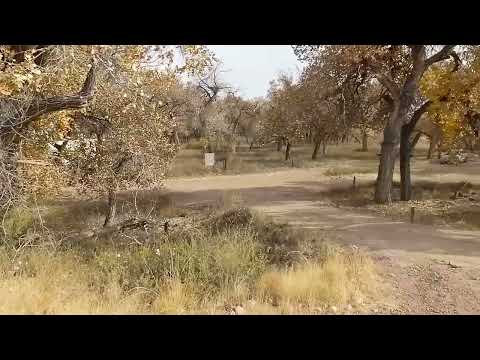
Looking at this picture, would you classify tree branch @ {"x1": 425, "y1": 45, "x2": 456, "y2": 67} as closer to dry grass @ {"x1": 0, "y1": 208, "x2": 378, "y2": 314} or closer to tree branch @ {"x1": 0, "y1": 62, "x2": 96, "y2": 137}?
dry grass @ {"x1": 0, "y1": 208, "x2": 378, "y2": 314}

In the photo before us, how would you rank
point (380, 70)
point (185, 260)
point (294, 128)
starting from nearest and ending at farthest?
point (185, 260) → point (380, 70) → point (294, 128)

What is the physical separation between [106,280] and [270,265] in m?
2.79

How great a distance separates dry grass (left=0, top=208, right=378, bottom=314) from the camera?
5.08 meters

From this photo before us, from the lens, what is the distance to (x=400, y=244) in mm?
9906

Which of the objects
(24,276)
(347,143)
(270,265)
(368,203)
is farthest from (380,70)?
(347,143)

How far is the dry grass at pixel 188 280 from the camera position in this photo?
5.08 metres

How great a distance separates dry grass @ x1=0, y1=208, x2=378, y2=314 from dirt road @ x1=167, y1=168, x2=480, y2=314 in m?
0.67

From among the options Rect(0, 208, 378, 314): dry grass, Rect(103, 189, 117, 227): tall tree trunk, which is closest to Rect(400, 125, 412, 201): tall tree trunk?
Rect(0, 208, 378, 314): dry grass

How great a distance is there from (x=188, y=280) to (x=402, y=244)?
5636 millimetres

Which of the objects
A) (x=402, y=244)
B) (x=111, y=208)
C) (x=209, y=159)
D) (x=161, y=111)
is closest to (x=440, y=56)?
(x=402, y=244)

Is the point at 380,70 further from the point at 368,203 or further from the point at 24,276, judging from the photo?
the point at 24,276

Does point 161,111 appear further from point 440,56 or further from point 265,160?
point 265,160

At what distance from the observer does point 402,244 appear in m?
9.91

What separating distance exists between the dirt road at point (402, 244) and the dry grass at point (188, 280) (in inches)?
26.5
